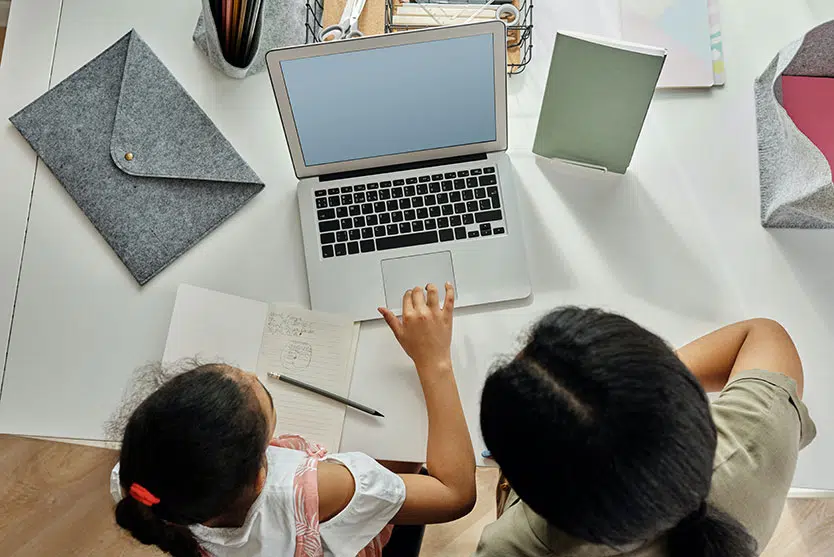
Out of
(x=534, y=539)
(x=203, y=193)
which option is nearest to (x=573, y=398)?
(x=534, y=539)

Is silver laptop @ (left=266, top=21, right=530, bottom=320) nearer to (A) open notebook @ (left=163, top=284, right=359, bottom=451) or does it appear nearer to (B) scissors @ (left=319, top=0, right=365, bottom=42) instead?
(A) open notebook @ (left=163, top=284, right=359, bottom=451)

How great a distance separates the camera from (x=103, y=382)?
0.85 meters

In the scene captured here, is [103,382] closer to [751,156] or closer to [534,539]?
[534,539]

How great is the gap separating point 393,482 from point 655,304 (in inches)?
14.9

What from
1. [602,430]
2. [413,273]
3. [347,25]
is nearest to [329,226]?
[413,273]

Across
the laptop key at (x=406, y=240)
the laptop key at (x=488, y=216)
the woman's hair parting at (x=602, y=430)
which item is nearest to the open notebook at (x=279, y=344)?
the laptop key at (x=406, y=240)

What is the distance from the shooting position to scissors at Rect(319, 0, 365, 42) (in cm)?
88

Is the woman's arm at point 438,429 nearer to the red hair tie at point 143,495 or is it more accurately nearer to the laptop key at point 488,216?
the laptop key at point 488,216

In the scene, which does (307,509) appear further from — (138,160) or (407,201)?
(138,160)

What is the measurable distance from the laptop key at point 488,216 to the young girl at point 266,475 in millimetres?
105

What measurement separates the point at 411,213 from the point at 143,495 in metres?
0.43

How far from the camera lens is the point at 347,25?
879mm

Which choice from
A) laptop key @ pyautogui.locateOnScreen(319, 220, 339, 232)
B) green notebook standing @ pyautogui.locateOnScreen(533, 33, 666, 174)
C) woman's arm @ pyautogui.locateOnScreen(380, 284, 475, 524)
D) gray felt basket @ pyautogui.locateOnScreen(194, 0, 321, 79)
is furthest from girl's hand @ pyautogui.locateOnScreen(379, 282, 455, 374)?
gray felt basket @ pyautogui.locateOnScreen(194, 0, 321, 79)

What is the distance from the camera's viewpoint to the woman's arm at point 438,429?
2.62 ft
